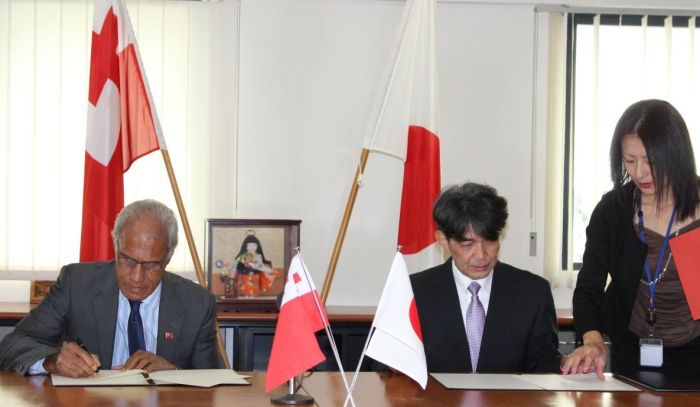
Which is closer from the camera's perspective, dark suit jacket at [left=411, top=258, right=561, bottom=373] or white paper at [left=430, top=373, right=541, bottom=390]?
white paper at [left=430, top=373, right=541, bottom=390]

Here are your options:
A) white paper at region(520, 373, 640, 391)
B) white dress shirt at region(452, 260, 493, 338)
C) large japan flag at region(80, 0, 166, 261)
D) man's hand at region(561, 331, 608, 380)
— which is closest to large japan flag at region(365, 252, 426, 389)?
white paper at region(520, 373, 640, 391)

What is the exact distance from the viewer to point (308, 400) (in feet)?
7.67

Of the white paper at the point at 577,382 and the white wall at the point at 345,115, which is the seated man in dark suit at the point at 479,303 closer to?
the white paper at the point at 577,382

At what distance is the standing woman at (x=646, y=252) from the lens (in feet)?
9.00

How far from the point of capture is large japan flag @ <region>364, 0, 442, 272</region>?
448 cm

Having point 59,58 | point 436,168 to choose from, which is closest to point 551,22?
point 436,168

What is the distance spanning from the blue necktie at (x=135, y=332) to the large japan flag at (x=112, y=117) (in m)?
1.24

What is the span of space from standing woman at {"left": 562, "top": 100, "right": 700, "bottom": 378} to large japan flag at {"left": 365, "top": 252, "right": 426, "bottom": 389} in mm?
593

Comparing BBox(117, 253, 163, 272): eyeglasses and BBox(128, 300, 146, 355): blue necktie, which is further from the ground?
BBox(117, 253, 163, 272): eyeglasses

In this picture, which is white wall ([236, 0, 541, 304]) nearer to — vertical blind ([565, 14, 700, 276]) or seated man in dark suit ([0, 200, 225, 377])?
vertical blind ([565, 14, 700, 276])

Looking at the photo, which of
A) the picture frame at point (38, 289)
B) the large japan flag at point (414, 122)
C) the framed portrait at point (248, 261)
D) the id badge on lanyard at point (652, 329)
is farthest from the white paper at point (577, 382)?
the picture frame at point (38, 289)

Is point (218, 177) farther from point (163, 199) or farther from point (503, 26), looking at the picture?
point (503, 26)

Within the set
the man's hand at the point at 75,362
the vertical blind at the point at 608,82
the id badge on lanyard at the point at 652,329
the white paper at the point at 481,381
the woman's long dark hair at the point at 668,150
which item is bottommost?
the white paper at the point at 481,381

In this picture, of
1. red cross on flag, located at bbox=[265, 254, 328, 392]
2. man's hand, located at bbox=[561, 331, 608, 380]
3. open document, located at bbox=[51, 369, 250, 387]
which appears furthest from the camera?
man's hand, located at bbox=[561, 331, 608, 380]
